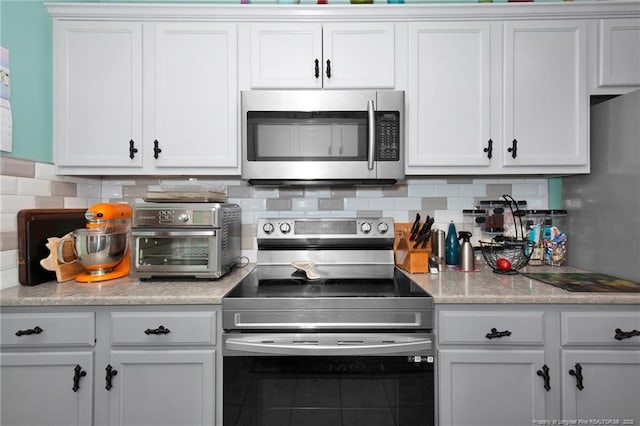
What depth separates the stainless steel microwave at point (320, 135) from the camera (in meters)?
1.72

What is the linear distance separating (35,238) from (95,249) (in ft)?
0.94

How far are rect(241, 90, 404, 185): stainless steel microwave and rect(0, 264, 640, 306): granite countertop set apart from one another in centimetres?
62

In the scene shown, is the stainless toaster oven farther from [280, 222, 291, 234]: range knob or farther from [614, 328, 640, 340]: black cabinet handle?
[614, 328, 640, 340]: black cabinet handle

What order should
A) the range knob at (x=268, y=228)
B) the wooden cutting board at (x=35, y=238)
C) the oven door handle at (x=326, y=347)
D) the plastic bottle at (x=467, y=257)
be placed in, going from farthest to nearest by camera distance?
1. the range knob at (x=268, y=228)
2. the plastic bottle at (x=467, y=257)
3. the wooden cutting board at (x=35, y=238)
4. the oven door handle at (x=326, y=347)

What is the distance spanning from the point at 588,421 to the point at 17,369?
2.41 meters

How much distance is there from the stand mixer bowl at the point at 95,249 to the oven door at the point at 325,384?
85 cm

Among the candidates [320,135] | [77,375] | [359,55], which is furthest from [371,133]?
[77,375]

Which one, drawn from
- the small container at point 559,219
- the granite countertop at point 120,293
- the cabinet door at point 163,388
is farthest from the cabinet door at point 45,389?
the small container at point 559,219

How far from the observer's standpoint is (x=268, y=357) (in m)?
1.32

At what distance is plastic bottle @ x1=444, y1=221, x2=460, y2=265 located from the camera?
6.46 ft

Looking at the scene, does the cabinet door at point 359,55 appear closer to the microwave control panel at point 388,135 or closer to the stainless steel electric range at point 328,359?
the microwave control panel at point 388,135

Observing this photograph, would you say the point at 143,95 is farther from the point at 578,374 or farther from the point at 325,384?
the point at 578,374

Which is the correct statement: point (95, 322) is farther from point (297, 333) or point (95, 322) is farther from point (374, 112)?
point (374, 112)

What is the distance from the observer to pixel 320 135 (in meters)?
1.74
